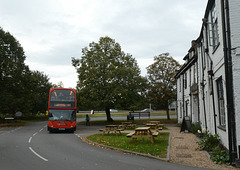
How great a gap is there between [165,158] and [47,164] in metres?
4.33

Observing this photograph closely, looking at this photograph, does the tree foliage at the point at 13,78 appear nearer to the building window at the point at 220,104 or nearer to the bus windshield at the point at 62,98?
the bus windshield at the point at 62,98

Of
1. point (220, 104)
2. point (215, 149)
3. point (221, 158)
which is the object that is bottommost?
point (221, 158)

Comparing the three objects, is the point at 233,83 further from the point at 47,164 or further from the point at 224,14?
the point at 47,164

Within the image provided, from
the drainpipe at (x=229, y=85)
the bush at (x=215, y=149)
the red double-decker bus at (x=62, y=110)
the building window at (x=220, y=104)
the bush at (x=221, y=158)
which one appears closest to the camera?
the drainpipe at (x=229, y=85)

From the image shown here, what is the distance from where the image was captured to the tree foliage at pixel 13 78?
3325 cm

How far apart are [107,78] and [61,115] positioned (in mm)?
12531

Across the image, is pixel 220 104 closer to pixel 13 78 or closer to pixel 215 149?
pixel 215 149

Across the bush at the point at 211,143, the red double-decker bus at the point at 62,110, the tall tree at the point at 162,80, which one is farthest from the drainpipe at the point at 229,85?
the tall tree at the point at 162,80

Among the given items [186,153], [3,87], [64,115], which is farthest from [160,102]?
[186,153]

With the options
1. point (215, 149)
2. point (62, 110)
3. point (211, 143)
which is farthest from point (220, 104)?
point (62, 110)

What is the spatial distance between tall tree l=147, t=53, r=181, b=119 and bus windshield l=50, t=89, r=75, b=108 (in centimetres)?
1906

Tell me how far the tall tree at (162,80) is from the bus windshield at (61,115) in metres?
18.8

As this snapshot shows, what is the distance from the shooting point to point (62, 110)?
21.9 metres

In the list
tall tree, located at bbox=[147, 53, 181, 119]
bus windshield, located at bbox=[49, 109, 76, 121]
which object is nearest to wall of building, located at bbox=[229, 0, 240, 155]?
bus windshield, located at bbox=[49, 109, 76, 121]
